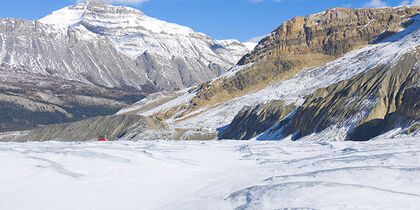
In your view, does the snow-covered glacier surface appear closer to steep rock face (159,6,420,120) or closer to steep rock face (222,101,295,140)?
steep rock face (222,101,295,140)

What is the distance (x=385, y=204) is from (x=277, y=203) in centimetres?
217

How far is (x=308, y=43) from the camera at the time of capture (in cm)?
13162

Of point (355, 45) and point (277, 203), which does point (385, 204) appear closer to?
point (277, 203)

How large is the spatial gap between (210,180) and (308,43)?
12374 cm

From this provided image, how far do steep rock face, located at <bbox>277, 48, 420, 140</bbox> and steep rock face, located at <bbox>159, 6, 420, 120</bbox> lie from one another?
58983mm

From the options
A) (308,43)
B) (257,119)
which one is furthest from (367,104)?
(308,43)

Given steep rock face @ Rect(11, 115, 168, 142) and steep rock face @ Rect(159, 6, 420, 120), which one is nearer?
steep rock face @ Rect(11, 115, 168, 142)

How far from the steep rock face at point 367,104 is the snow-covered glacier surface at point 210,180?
2958 centimetres

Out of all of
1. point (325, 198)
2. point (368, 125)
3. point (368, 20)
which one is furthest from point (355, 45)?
point (325, 198)

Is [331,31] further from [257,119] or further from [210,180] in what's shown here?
[210,180]

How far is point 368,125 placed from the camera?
46.0 meters

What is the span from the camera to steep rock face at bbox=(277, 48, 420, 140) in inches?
1772

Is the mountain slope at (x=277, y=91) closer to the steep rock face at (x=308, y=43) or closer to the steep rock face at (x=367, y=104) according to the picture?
the steep rock face at (x=367, y=104)

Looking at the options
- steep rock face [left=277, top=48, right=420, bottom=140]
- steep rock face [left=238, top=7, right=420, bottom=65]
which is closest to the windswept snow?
steep rock face [left=238, top=7, right=420, bottom=65]
